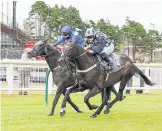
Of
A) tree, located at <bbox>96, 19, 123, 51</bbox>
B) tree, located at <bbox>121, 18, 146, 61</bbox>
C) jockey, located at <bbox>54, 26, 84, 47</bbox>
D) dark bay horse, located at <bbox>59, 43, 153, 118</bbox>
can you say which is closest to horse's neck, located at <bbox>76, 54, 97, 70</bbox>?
dark bay horse, located at <bbox>59, 43, 153, 118</bbox>

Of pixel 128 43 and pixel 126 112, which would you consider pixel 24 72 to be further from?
pixel 128 43

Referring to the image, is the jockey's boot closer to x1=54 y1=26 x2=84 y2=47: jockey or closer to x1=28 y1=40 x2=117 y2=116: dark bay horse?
x1=54 y1=26 x2=84 y2=47: jockey

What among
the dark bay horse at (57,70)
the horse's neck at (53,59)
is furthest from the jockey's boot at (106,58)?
the horse's neck at (53,59)

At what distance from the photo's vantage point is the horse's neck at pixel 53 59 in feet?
36.6

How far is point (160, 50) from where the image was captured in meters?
36.8

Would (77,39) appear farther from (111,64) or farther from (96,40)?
(111,64)

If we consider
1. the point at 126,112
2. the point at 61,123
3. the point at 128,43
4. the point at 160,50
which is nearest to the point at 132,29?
the point at 128,43

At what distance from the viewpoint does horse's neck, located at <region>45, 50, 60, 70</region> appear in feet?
36.6

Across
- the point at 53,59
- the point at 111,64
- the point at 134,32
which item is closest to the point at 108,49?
the point at 111,64

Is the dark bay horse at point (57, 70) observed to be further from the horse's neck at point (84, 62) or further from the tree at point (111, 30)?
the tree at point (111, 30)

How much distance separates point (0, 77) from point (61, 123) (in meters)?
9.69

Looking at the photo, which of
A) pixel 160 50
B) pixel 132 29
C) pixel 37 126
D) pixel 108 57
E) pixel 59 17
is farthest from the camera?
pixel 160 50

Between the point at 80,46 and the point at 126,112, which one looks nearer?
the point at 80,46

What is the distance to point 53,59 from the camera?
11.2 meters
